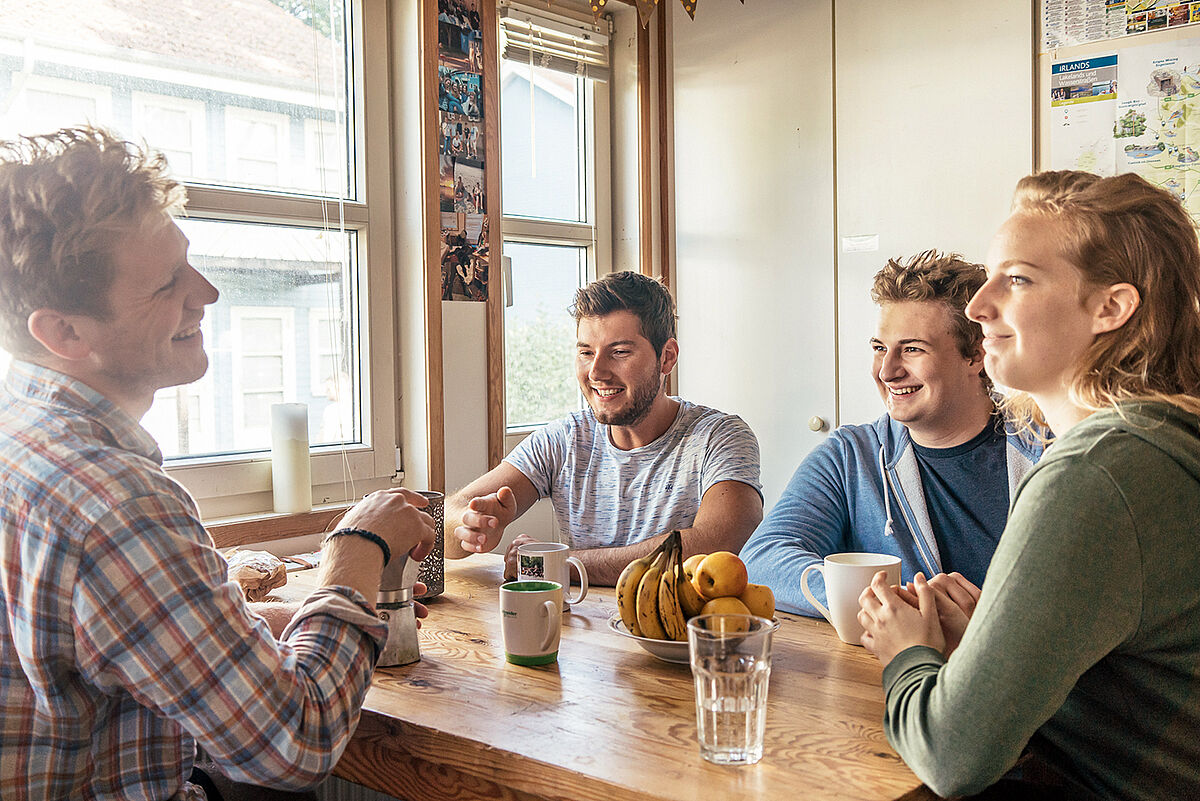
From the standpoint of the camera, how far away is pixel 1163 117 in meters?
2.48

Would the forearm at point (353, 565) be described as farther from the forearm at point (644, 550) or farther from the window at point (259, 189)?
the window at point (259, 189)

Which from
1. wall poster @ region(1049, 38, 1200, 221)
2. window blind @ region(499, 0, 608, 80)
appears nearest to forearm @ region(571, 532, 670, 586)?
wall poster @ region(1049, 38, 1200, 221)

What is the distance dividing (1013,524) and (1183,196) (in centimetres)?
188

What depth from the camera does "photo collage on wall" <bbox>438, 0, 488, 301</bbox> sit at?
9.13 ft

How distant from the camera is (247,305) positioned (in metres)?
2.47

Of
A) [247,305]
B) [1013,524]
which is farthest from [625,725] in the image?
[247,305]

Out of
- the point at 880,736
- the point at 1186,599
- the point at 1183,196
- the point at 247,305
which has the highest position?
the point at 1183,196

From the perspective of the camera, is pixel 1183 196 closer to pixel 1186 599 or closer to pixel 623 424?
pixel 623 424

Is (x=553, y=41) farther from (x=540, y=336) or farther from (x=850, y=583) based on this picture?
(x=850, y=583)

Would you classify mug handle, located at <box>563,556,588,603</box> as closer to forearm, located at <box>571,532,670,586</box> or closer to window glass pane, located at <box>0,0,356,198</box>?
forearm, located at <box>571,532,670,586</box>

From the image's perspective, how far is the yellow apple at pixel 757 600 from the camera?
1.36 metres

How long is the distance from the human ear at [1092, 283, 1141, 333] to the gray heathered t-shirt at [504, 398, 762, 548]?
98 cm

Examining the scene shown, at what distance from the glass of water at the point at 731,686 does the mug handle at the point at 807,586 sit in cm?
50

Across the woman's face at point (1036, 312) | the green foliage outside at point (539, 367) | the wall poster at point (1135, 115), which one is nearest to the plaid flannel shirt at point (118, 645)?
the woman's face at point (1036, 312)
